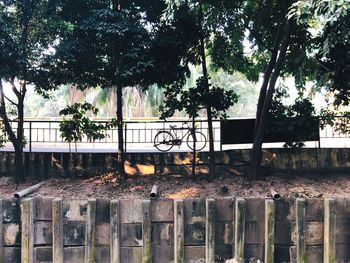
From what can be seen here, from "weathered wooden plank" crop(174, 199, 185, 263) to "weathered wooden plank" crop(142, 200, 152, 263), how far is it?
43 centimetres

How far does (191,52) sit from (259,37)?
1617mm

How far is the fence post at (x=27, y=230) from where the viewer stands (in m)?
5.75

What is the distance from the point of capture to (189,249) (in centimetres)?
586

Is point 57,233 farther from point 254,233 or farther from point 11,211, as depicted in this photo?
point 254,233

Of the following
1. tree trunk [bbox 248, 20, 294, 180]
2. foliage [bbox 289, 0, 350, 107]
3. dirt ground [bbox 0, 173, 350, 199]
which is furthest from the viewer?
tree trunk [bbox 248, 20, 294, 180]

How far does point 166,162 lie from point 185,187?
1.04 meters

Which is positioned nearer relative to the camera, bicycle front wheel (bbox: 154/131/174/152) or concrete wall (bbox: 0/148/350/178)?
concrete wall (bbox: 0/148/350/178)

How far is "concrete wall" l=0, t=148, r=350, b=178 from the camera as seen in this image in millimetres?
7691

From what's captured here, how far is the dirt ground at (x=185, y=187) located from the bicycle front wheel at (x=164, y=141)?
2.33 meters

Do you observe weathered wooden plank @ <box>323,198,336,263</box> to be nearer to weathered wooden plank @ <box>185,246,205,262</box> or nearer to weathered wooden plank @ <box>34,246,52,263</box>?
weathered wooden plank @ <box>185,246,205,262</box>

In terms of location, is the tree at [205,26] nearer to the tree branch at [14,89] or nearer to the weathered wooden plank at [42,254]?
the tree branch at [14,89]

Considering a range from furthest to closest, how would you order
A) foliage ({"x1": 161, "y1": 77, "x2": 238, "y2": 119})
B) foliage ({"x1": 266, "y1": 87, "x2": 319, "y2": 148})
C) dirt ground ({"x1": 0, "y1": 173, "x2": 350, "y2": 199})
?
foliage ({"x1": 266, "y1": 87, "x2": 319, "y2": 148}), foliage ({"x1": 161, "y1": 77, "x2": 238, "y2": 119}), dirt ground ({"x1": 0, "y1": 173, "x2": 350, "y2": 199})

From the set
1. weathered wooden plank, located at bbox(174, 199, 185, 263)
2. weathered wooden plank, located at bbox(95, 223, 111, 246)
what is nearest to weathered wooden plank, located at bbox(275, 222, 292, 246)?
weathered wooden plank, located at bbox(174, 199, 185, 263)

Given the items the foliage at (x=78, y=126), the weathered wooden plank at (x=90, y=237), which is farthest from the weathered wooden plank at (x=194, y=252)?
the foliage at (x=78, y=126)
